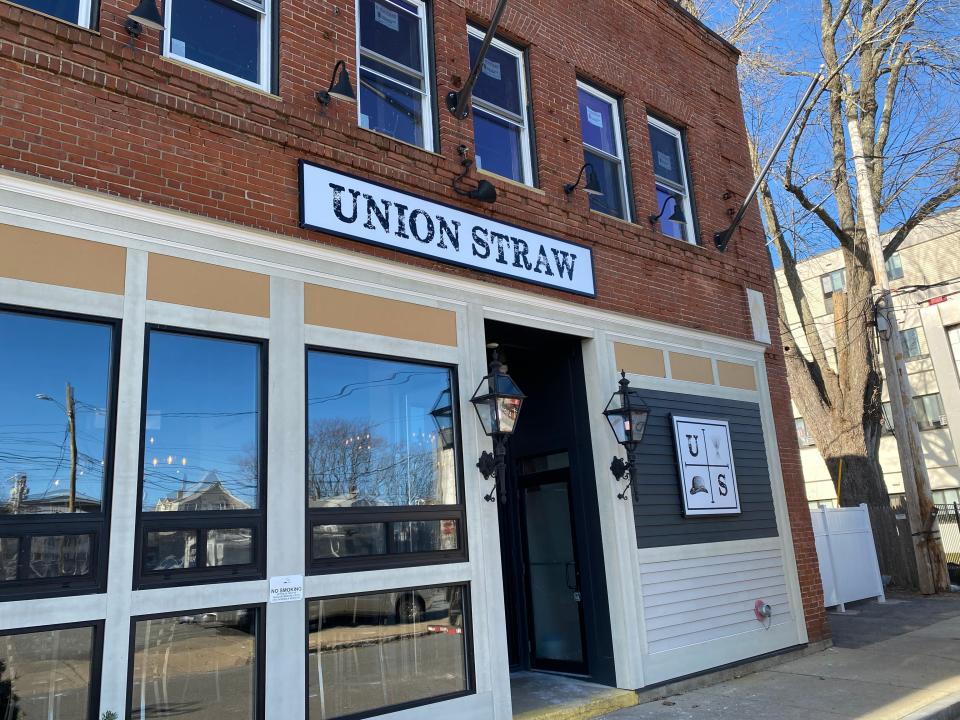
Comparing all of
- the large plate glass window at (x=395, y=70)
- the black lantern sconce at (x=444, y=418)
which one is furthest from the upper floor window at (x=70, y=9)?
the black lantern sconce at (x=444, y=418)

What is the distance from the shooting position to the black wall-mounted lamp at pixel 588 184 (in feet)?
28.0

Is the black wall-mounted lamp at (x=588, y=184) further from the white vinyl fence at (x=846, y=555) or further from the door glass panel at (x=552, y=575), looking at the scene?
the white vinyl fence at (x=846, y=555)

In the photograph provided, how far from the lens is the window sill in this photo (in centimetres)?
779

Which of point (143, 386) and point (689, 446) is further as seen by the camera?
point (689, 446)

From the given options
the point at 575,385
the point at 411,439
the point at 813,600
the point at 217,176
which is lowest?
the point at 813,600

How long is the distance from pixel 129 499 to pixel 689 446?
621 cm

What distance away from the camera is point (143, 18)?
5.50m

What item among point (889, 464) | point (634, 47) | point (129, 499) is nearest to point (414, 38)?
point (634, 47)

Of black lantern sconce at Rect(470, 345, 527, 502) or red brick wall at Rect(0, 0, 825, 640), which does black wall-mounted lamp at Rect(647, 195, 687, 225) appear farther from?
black lantern sconce at Rect(470, 345, 527, 502)

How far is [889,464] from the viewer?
30.2 meters

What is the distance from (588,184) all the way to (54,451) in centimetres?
638

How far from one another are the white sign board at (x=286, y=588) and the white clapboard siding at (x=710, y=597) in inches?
154

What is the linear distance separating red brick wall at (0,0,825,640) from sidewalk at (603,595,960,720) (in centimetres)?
98

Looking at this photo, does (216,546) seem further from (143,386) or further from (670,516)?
(670,516)
